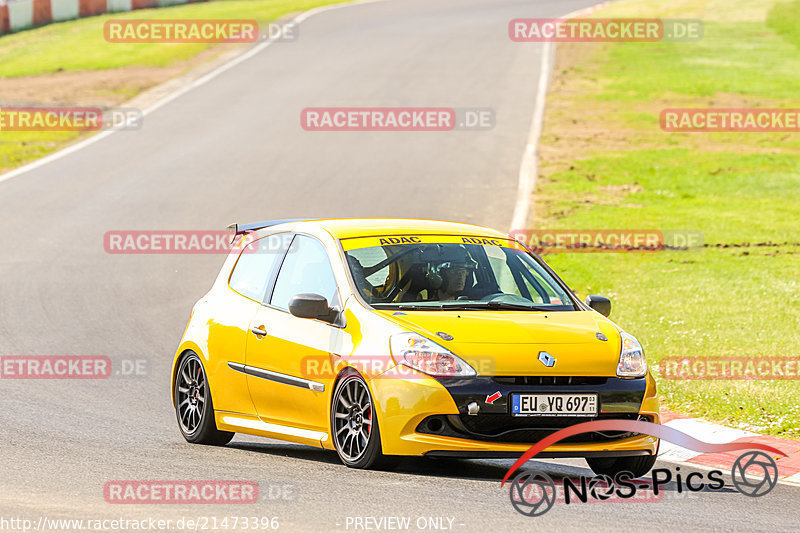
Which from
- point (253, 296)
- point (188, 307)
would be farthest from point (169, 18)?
point (253, 296)

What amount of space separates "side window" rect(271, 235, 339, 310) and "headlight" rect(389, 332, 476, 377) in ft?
3.28

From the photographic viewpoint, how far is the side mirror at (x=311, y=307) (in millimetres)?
8516

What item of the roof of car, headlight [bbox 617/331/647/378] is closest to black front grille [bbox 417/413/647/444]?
headlight [bbox 617/331/647/378]

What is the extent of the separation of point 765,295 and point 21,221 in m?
11.4

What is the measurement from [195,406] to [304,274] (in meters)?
1.45

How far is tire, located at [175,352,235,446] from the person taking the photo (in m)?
9.77

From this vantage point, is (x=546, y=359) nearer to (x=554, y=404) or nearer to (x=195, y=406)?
(x=554, y=404)

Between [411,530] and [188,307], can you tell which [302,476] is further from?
[188,307]

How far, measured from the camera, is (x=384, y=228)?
31.2 ft

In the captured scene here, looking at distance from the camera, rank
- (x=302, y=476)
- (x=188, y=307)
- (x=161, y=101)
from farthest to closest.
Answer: (x=161, y=101), (x=188, y=307), (x=302, y=476)

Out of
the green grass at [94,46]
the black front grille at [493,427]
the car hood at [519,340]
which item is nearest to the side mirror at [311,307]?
the car hood at [519,340]

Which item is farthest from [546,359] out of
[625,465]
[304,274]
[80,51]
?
[80,51]

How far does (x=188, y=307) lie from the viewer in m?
16.0

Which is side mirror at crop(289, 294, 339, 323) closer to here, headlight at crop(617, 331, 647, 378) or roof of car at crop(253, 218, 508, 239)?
roof of car at crop(253, 218, 508, 239)
